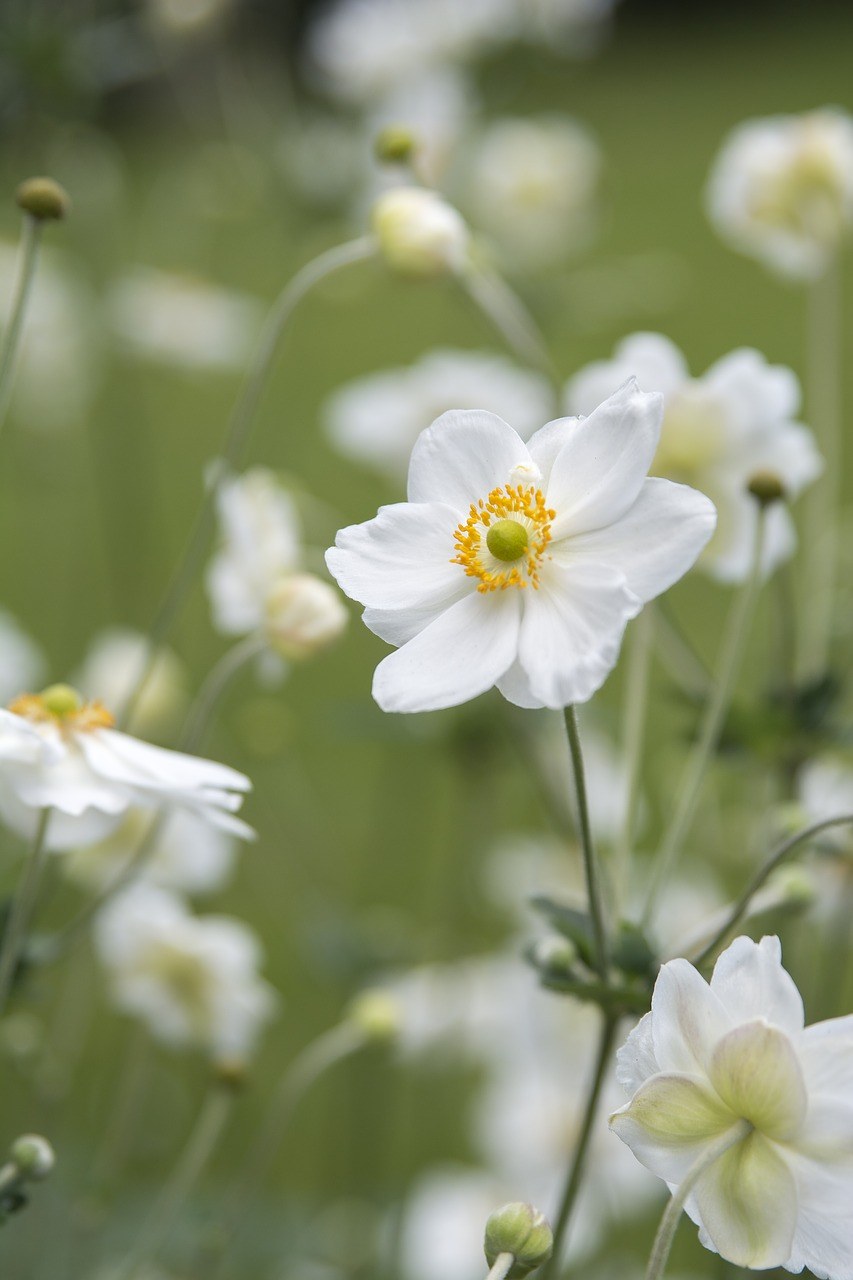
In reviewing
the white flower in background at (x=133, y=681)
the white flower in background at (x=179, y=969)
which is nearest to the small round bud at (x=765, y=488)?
the white flower in background at (x=179, y=969)

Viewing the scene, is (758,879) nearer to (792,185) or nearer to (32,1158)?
(32,1158)

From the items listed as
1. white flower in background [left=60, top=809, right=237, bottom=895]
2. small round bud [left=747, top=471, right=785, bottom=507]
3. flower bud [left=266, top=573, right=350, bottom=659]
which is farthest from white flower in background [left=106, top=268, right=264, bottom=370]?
small round bud [left=747, top=471, right=785, bottom=507]

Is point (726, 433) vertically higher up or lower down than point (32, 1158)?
higher up

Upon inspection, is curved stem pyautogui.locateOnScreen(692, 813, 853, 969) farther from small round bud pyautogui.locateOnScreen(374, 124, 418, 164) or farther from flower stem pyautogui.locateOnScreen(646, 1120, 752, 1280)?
small round bud pyautogui.locateOnScreen(374, 124, 418, 164)

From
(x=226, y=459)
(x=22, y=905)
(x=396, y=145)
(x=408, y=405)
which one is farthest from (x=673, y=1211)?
(x=408, y=405)

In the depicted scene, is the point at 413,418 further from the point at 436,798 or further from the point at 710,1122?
the point at 436,798

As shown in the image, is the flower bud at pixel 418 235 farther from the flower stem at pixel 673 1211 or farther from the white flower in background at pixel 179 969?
the flower stem at pixel 673 1211
